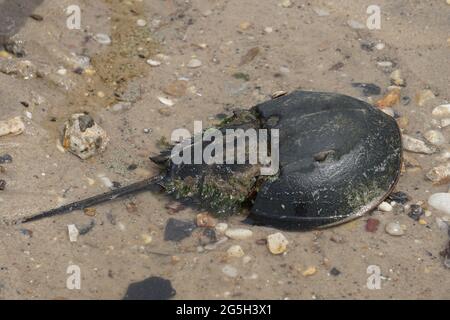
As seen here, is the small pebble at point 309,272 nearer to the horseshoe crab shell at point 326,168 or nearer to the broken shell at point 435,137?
the horseshoe crab shell at point 326,168

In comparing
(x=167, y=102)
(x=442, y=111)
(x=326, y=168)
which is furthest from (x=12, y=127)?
(x=442, y=111)

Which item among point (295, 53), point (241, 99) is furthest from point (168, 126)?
point (295, 53)

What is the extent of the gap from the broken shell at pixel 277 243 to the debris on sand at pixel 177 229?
449mm

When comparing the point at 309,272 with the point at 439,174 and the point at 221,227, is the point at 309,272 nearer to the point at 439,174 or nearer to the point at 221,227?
the point at 221,227

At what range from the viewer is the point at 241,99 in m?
4.38

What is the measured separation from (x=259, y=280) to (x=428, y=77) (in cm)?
203

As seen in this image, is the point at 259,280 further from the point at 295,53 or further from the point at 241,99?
the point at 295,53

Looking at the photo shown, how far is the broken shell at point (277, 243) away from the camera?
336 cm

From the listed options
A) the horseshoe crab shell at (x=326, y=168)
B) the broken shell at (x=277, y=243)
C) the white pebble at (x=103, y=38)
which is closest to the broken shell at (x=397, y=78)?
the horseshoe crab shell at (x=326, y=168)

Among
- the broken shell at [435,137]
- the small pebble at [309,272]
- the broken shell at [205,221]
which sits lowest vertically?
the broken shell at [205,221]

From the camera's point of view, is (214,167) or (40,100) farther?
(40,100)

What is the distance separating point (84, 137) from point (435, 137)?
212 centimetres

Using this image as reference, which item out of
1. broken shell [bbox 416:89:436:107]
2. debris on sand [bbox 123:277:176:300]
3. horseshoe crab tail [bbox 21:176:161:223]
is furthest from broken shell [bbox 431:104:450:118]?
debris on sand [bbox 123:277:176:300]
